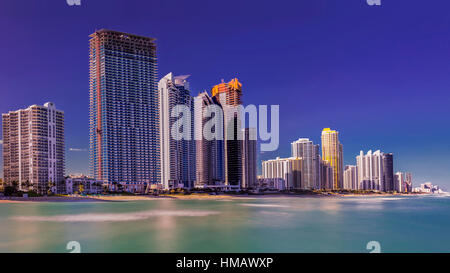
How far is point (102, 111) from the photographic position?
213 ft

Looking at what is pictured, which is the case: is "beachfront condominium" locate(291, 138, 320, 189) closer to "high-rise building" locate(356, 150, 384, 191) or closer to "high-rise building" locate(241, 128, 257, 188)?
"high-rise building" locate(241, 128, 257, 188)

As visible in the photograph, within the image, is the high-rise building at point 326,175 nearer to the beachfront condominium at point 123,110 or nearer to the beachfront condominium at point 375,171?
the beachfront condominium at point 375,171

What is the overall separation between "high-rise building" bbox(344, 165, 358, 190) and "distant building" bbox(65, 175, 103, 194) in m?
73.1

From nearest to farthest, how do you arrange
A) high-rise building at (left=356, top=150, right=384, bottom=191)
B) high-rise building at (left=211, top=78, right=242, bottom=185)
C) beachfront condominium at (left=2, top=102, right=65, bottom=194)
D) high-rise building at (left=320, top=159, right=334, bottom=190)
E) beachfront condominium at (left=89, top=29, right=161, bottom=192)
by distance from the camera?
1. beachfront condominium at (left=2, top=102, right=65, bottom=194)
2. beachfront condominium at (left=89, top=29, right=161, bottom=192)
3. high-rise building at (left=211, top=78, right=242, bottom=185)
4. high-rise building at (left=320, top=159, right=334, bottom=190)
5. high-rise building at (left=356, top=150, right=384, bottom=191)

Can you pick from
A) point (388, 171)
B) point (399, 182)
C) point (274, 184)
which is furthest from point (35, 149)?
point (399, 182)

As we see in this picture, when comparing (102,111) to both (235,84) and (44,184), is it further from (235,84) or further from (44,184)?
(235,84)

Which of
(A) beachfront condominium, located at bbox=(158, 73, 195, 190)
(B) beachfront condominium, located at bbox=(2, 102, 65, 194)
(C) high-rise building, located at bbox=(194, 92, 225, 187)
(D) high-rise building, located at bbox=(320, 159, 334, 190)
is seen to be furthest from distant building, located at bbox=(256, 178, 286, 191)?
(B) beachfront condominium, located at bbox=(2, 102, 65, 194)

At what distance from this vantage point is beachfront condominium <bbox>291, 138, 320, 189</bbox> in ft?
294

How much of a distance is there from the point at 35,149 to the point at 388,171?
89.7 m

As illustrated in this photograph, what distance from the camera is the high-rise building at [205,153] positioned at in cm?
8869

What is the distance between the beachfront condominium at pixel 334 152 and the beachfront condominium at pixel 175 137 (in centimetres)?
3444

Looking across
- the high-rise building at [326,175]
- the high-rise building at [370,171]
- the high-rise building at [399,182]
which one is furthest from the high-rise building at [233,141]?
the high-rise building at [399,182]
